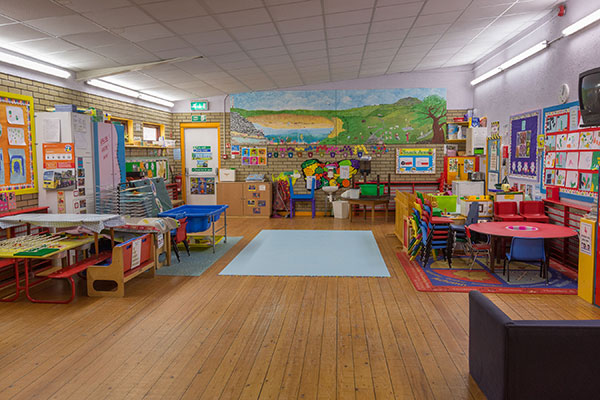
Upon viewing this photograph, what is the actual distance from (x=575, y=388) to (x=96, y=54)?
6312 millimetres

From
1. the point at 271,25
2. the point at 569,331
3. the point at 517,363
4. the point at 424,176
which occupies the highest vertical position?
the point at 271,25

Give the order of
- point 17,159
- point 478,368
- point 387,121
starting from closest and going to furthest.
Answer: point 478,368 → point 17,159 → point 387,121

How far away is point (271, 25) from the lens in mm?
5781

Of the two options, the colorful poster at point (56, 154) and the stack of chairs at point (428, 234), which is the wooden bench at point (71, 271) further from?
the stack of chairs at point (428, 234)

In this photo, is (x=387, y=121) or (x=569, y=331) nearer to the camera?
(x=569, y=331)

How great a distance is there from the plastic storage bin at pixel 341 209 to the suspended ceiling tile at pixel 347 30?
15.8 ft

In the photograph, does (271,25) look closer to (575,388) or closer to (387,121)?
(575,388)

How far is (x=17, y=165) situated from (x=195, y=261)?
259 centimetres

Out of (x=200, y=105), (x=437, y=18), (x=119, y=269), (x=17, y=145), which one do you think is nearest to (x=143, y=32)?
(x=17, y=145)

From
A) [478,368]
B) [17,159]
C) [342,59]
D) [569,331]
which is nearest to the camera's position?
[569,331]

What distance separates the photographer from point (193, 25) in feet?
17.2

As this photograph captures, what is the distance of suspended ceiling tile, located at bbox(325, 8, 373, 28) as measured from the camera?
5.84 m

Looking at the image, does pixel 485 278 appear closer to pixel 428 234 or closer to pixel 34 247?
pixel 428 234

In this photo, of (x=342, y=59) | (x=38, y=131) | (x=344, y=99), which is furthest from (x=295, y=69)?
(x=38, y=131)
